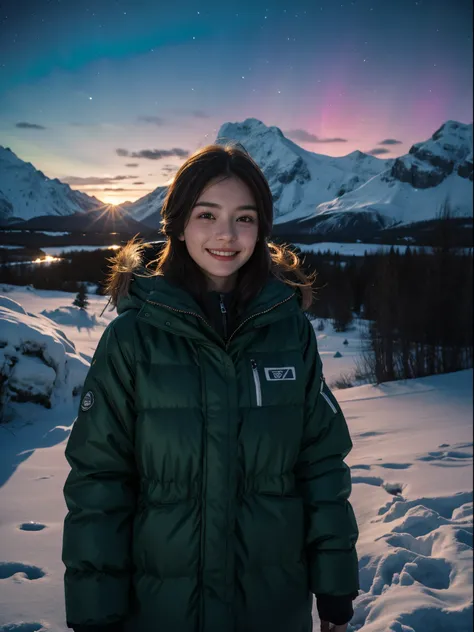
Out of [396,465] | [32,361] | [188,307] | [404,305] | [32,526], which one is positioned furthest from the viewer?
[404,305]

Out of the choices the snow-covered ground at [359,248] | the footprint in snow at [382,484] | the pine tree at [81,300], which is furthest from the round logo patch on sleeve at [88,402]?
the snow-covered ground at [359,248]

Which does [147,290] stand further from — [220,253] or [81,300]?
[81,300]

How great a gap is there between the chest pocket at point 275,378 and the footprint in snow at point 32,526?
1170mm

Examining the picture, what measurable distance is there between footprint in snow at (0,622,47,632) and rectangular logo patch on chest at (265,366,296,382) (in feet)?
3.94

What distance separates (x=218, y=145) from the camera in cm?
136

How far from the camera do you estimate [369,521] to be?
8.32ft

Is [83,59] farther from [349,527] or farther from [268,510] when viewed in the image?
[349,527]

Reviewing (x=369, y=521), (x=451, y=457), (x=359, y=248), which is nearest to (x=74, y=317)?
(x=369, y=521)

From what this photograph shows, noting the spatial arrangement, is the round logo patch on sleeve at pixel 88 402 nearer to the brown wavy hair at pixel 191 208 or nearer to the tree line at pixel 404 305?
the brown wavy hair at pixel 191 208

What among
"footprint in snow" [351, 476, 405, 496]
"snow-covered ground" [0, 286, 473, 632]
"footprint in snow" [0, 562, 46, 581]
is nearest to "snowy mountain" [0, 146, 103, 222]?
"snow-covered ground" [0, 286, 473, 632]

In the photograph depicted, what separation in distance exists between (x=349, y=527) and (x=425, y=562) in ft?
3.87

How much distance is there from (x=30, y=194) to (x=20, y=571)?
1.65m

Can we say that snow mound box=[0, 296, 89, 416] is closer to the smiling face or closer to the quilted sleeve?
the quilted sleeve

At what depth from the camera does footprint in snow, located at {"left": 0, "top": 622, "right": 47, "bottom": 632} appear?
4.79 ft
